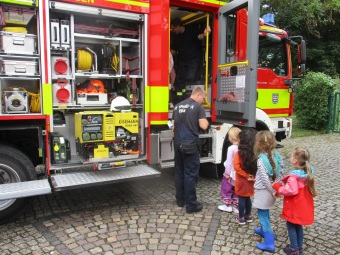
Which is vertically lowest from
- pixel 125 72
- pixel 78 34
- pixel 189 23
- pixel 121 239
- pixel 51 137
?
pixel 121 239

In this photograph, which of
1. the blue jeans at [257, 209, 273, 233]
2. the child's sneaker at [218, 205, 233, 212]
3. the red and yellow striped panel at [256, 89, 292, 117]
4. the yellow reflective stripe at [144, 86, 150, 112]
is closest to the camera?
the blue jeans at [257, 209, 273, 233]

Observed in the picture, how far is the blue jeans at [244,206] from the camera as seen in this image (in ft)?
12.9

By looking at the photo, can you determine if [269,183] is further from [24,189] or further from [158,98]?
[24,189]

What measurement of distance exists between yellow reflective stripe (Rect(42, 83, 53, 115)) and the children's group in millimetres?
2243

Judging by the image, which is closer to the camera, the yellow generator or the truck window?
the yellow generator

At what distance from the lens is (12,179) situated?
392cm

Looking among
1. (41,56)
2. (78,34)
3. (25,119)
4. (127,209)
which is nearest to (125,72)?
(78,34)

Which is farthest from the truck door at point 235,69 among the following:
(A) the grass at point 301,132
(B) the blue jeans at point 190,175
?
(A) the grass at point 301,132

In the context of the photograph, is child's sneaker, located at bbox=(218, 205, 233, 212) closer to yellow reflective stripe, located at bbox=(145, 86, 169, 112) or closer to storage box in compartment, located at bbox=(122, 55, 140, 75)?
yellow reflective stripe, located at bbox=(145, 86, 169, 112)


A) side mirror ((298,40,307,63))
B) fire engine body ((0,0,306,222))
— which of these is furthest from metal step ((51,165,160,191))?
side mirror ((298,40,307,63))

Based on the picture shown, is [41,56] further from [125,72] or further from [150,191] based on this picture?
[150,191]

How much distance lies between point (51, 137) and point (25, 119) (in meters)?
0.37

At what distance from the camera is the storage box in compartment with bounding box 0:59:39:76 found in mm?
3715

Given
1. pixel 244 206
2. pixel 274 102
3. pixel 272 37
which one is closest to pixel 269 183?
pixel 244 206
